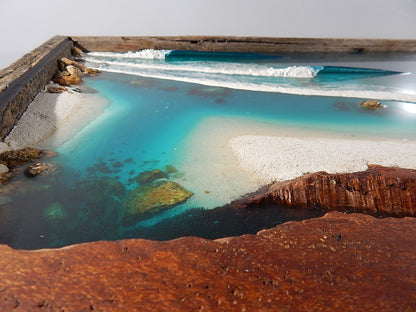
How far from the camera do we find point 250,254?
61.6 inches

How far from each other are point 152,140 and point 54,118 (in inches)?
66.0

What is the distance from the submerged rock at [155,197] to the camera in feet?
8.63

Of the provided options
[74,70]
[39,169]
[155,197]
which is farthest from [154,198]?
[74,70]

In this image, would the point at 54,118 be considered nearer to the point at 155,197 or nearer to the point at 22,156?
the point at 22,156

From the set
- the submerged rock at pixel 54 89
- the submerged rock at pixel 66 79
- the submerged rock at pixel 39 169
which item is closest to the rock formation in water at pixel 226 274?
the submerged rock at pixel 39 169

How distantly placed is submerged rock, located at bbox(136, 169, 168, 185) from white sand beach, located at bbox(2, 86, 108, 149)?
1.35 metres

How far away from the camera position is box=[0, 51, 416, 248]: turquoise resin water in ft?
7.79

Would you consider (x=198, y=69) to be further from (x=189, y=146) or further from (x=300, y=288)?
(x=300, y=288)

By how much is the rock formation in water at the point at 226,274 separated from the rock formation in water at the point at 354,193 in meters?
0.77

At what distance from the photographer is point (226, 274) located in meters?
1.42

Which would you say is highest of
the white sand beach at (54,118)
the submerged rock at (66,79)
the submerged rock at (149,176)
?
the submerged rock at (66,79)

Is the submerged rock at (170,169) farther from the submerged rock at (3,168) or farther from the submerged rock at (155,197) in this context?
the submerged rock at (3,168)

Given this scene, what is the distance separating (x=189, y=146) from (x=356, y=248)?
2564mm

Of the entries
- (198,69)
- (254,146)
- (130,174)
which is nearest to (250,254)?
(130,174)
